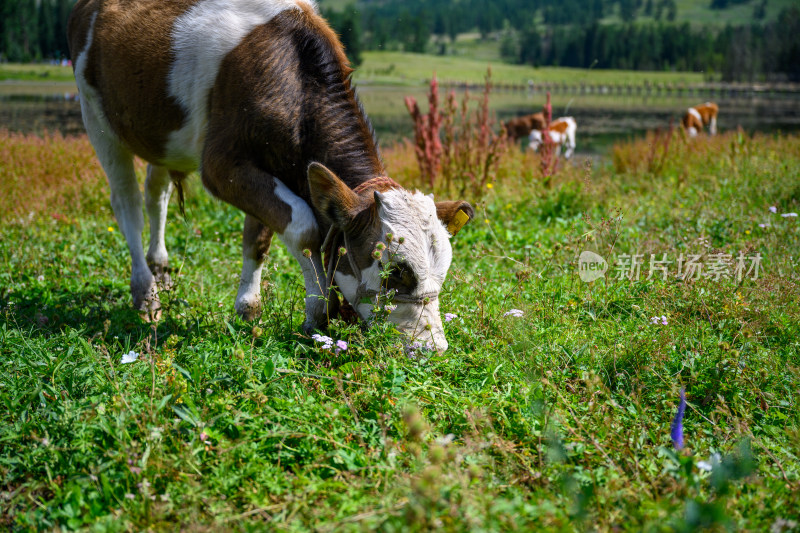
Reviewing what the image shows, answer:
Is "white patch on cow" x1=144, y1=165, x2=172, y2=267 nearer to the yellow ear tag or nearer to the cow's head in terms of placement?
the cow's head

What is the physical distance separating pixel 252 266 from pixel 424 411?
6.53ft

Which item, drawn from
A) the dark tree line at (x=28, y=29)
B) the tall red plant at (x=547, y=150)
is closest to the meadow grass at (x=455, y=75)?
the dark tree line at (x=28, y=29)

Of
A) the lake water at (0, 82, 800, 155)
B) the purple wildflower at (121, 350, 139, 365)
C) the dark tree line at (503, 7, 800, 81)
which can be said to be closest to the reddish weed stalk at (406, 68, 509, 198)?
the purple wildflower at (121, 350, 139, 365)

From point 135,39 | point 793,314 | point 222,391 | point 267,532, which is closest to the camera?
point 267,532

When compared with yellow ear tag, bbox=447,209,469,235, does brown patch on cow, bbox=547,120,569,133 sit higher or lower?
lower

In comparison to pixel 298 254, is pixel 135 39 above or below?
above

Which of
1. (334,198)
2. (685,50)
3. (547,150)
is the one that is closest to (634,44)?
(685,50)

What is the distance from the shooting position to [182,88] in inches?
167

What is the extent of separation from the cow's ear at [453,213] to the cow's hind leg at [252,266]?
129cm

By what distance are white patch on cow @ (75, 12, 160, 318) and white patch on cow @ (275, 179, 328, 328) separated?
1.79 meters

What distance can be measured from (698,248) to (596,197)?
2654 millimetres

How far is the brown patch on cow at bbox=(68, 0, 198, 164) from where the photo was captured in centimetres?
437

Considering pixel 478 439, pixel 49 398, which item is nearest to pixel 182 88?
pixel 49 398

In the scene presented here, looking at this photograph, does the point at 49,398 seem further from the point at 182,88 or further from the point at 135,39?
the point at 135,39
